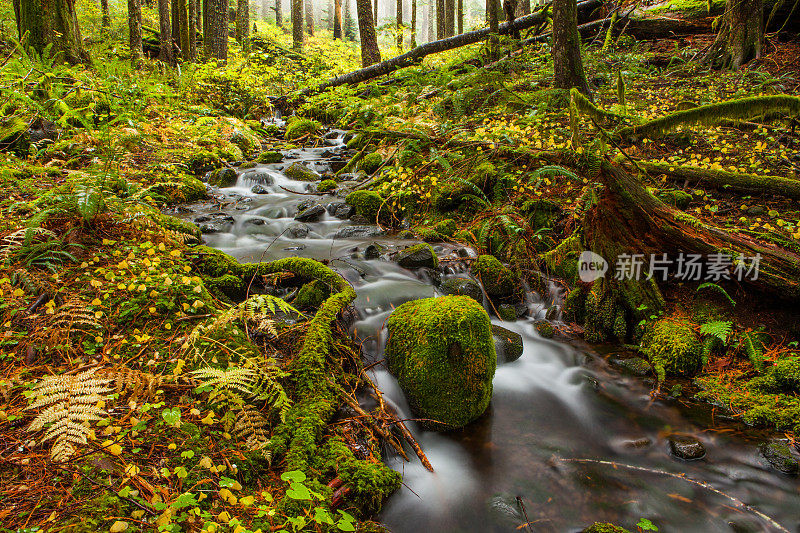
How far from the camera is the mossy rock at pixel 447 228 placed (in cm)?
599

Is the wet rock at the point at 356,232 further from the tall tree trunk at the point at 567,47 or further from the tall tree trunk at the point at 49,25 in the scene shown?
the tall tree trunk at the point at 49,25

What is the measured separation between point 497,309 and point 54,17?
9781mm

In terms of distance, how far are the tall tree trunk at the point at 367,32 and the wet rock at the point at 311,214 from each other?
34.4 feet

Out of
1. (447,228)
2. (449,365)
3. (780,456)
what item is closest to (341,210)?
(447,228)

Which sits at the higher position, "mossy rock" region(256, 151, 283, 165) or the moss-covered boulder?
"mossy rock" region(256, 151, 283, 165)

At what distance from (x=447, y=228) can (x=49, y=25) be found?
846 cm

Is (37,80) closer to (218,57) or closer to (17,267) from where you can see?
(17,267)

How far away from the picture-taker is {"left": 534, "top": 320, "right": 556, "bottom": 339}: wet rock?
4.55 m

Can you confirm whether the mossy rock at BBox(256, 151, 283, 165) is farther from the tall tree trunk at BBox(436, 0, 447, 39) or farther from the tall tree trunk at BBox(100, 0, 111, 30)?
the tall tree trunk at BBox(436, 0, 447, 39)

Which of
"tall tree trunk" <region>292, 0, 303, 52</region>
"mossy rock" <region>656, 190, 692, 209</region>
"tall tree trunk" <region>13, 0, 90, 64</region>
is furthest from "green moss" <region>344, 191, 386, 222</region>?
"tall tree trunk" <region>292, 0, 303, 52</region>

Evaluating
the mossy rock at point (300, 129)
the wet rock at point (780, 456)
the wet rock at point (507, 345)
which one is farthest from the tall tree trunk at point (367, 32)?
Answer: the wet rock at point (780, 456)

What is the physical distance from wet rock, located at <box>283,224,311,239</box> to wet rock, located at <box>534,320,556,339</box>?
11.6ft

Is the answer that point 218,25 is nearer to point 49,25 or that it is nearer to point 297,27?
point 297,27

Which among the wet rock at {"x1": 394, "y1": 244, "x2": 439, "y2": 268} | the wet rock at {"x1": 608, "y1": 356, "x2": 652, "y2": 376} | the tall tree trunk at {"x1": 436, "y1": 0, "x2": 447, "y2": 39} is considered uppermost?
the tall tree trunk at {"x1": 436, "y1": 0, "x2": 447, "y2": 39}
